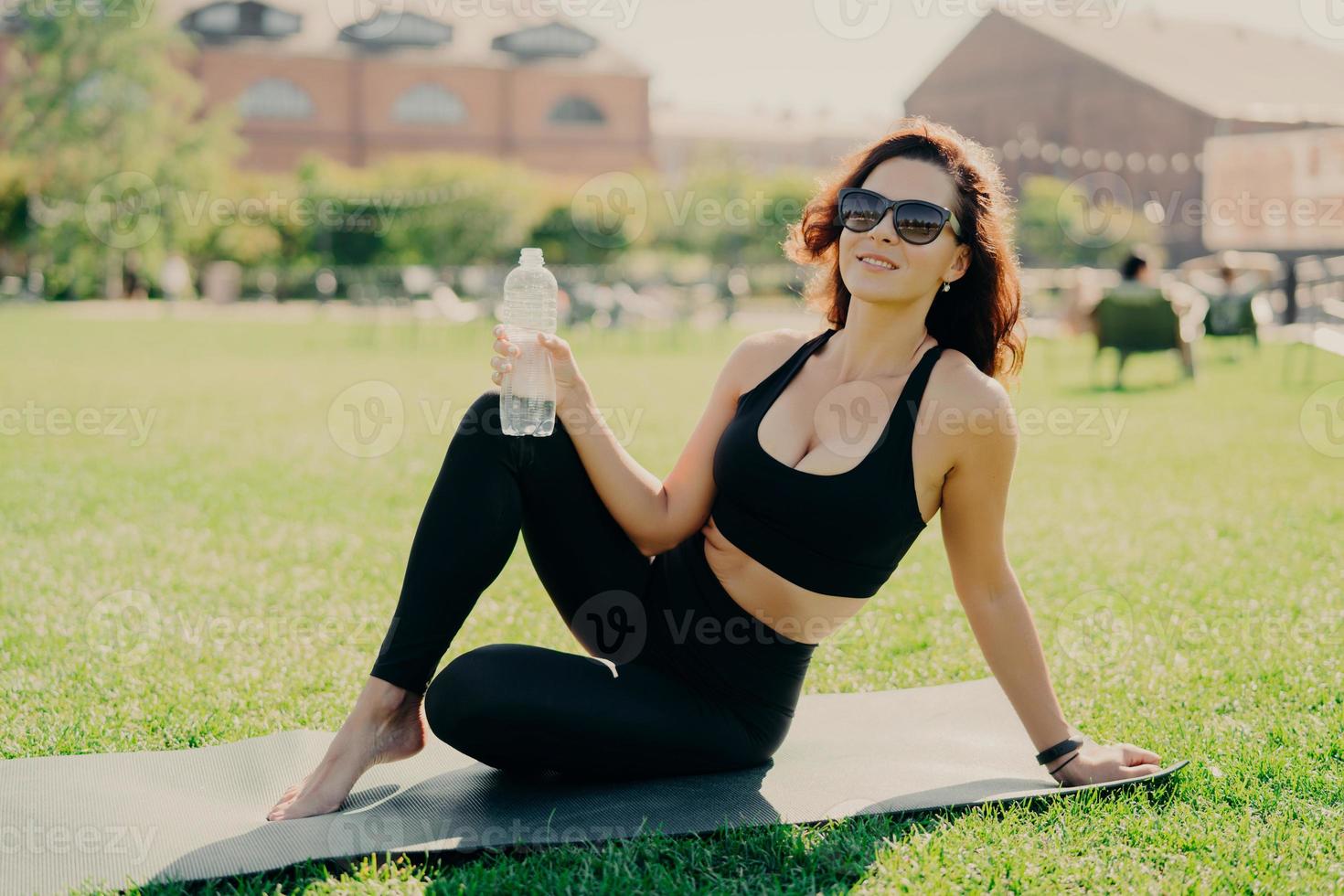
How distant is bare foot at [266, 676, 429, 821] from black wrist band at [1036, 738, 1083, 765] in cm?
136

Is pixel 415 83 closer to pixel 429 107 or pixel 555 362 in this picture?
pixel 429 107

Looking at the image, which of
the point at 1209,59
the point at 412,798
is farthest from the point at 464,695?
the point at 1209,59

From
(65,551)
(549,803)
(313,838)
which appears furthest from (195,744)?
(65,551)

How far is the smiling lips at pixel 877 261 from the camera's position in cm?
259

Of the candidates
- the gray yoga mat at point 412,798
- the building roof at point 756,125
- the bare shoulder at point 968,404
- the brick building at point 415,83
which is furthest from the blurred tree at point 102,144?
the building roof at point 756,125

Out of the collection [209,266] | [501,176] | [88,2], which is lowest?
[209,266]

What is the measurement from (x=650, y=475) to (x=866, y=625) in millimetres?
1823

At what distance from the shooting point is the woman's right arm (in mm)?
2639

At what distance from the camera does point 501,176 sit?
1257 inches

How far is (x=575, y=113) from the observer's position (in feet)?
155

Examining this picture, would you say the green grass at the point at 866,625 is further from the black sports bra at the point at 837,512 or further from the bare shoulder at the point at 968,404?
the bare shoulder at the point at 968,404

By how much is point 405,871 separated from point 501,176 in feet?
102

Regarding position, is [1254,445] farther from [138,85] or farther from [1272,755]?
[138,85]

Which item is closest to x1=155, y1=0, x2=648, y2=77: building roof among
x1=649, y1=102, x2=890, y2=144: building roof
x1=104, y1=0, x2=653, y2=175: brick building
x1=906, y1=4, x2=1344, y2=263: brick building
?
x1=104, y1=0, x2=653, y2=175: brick building
